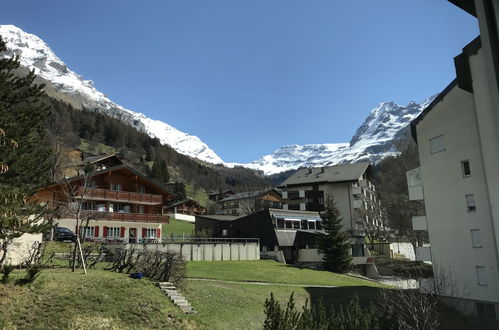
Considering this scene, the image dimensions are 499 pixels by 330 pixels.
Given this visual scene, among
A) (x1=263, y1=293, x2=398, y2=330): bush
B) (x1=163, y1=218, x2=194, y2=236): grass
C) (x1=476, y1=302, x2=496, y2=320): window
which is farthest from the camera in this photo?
(x1=163, y1=218, x2=194, y2=236): grass

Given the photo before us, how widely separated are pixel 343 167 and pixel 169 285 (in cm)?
6743

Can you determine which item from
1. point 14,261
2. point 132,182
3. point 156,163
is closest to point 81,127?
point 156,163

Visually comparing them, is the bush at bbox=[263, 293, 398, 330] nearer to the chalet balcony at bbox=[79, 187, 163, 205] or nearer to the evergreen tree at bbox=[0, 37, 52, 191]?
the evergreen tree at bbox=[0, 37, 52, 191]

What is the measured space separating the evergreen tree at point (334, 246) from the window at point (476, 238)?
67.2 ft

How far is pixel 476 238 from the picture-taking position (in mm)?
29703

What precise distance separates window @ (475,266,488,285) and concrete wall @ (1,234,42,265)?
29179mm

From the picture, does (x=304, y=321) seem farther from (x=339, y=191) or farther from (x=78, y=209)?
(x=339, y=191)

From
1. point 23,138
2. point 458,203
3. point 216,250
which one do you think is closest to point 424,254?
point 458,203

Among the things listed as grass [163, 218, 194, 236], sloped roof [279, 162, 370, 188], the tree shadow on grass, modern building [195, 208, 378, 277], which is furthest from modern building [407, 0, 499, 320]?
sloped roof [279, 162, 370, 188]

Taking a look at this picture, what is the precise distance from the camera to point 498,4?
2.02 metres

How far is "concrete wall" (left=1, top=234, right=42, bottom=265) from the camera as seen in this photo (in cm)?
2345

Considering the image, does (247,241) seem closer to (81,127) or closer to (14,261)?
(14,261)

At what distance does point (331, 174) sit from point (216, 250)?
42.1m

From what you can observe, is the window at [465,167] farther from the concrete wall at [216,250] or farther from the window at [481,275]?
the concrete wall at [216,250]
